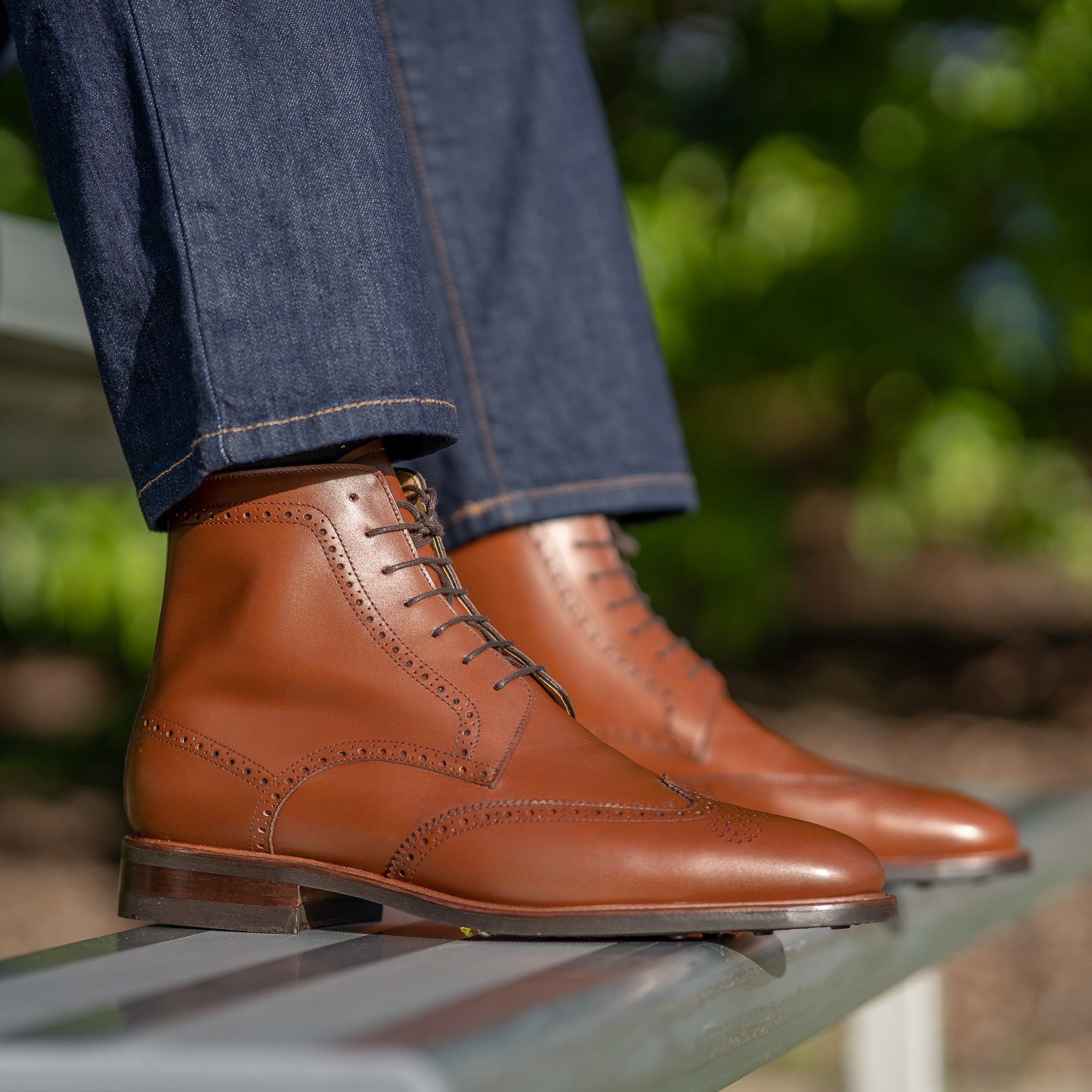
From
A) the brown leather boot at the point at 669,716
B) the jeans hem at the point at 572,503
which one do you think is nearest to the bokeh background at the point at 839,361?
the jeans hem at the point at 572,503

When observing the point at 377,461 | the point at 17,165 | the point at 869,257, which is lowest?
the point at 377,461

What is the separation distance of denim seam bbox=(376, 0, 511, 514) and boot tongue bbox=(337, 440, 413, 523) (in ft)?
0.56

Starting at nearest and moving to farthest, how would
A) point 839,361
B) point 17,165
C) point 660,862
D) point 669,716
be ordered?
point 660,862 → point 669,716 → point 17,165 → point 839,361

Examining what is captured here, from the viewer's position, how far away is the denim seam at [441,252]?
0.84m

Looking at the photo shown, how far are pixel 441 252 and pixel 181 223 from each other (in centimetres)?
29

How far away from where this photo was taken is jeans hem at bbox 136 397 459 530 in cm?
60

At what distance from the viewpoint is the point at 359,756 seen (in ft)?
2.05

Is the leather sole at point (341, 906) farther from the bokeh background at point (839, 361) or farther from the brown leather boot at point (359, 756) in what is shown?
the bokeh background at point (839, 361)

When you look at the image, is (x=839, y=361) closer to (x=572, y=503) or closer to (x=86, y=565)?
(x=86, y=565)

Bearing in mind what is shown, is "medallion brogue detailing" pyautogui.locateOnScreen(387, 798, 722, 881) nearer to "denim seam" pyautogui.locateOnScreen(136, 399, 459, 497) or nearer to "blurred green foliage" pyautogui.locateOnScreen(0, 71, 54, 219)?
"denim seam" pyautogui.locateOnScreen(136, 399, 459, 497)

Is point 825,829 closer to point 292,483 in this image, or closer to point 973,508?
point 292,483

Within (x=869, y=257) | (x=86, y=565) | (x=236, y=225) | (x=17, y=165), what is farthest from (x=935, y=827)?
(x=17, y=165)

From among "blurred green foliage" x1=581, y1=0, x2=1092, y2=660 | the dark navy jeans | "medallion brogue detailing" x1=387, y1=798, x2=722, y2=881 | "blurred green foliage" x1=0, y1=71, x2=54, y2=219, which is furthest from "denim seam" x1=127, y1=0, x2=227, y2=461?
"blurred green foliage" x1=0, y1=71, x2=54, y2=219

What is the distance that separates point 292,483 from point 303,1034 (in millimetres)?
317
